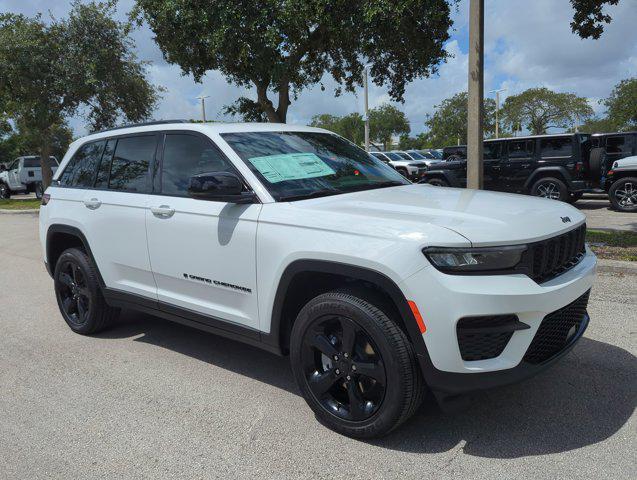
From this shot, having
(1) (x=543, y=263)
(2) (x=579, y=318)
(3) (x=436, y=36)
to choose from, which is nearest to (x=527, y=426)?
(2) (x=579, y=318)

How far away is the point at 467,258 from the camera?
2.70 m

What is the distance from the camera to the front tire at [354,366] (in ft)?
9.30

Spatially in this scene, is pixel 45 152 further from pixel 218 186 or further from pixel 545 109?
pixel 545 109

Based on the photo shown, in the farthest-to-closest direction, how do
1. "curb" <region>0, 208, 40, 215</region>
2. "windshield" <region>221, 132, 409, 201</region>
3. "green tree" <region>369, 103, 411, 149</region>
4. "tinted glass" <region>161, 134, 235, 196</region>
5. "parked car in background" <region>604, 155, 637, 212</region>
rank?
"green tree" <region>369, 103, 411, 149</region> → "curb" <region>0, 208, 40, 215</region> → "parked car in background" <region>604, 155, 637, 212</region> → "tinted glass" <region>161, 134, 235, 196</region> → "windshield" <region>221, 132, 409, 201</region>

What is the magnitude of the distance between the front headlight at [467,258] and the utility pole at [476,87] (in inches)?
208

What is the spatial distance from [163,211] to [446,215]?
2.04 m

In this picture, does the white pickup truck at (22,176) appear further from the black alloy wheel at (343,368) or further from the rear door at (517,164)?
the black alloy wheel at (343,368)

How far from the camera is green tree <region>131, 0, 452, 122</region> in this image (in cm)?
1056

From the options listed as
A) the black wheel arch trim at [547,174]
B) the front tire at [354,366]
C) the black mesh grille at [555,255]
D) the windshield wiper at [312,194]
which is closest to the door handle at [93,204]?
the windshield wiper at [312,194]

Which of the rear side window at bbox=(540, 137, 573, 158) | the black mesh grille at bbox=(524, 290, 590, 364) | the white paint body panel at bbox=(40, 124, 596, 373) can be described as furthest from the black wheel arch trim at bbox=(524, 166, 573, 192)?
the black mesh grille at bbox=(524, 290, 590, 364)

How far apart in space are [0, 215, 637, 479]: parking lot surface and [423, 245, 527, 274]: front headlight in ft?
3.31

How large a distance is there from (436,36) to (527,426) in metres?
10.1

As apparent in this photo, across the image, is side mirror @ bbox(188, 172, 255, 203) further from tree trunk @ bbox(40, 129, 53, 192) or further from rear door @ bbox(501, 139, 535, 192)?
tree trunk @ bbox(40, 129, 53, 192)

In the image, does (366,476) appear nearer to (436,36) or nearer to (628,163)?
(436,36)
